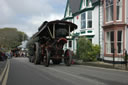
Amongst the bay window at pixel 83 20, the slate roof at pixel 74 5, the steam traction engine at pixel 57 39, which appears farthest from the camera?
the slate roof at pixel 74 5

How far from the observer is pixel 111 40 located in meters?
16.9

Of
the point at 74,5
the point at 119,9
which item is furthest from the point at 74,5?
the point at 119,9

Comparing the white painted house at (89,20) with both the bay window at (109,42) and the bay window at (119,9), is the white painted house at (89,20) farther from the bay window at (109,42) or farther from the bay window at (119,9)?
the bay window at (119,9)

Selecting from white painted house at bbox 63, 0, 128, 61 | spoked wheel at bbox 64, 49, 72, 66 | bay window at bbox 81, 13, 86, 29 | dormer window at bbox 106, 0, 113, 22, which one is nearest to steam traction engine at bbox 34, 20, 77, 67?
spoked wheel at bbox 64, 49, 72, 66

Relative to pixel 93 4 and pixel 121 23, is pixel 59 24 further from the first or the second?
pixel 93 4

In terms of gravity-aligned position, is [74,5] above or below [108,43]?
above

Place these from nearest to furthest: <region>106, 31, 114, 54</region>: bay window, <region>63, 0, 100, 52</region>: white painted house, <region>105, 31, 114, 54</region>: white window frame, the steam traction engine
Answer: the steam traction engine, <region>106, 31, 114, 54</region>: bay window, <region>105, 31, 114, 54</region>: white window frame, <region>63, 0, 100, 52</region>: white painted house

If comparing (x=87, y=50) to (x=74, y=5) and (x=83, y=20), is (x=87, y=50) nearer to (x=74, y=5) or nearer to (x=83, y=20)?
(x=83, y=20)

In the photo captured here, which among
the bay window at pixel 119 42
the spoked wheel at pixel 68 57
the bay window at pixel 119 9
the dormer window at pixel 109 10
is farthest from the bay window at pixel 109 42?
the spoked wheel at pixel 68 57

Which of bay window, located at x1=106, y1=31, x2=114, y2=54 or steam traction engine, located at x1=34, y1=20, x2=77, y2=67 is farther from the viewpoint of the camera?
bay window, located at x1=106, y1=31, x2=114, y2=54

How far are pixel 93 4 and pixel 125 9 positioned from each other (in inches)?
197

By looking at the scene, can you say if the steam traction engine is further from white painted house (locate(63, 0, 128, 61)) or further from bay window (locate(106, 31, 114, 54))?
bay window (locate(106, 31, 114, 54))

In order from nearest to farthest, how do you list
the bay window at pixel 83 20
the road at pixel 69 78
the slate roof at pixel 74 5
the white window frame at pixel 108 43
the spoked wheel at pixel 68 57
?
the road at pixel 69 78 → the spoked wheel at pixel 68 57 → the white window frame at pixel 108 43 → the bay window at pixel 83 20 → the slate roof at pixel 74 5

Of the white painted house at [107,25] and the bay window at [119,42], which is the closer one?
the white painted house at [107,25]
